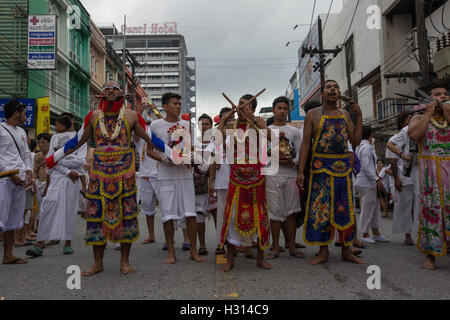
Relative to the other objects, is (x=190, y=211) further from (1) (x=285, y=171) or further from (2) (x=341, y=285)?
(2) (x=341, y=285)

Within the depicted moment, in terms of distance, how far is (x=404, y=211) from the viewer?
6027 mm

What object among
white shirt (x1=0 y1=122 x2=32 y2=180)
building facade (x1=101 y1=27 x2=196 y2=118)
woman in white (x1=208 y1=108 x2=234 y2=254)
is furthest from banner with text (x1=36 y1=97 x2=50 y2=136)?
building facade (x1=101 y1=27 x2=196 y2=118)

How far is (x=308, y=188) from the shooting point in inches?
180

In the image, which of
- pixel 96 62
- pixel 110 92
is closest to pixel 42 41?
pixel 96 62

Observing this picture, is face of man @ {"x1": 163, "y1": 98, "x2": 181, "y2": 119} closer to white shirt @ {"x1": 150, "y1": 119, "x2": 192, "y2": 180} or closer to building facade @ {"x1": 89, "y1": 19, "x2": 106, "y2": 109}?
white shirt @ {"x1": 150, "y1": 119, "x2": 192, "y2": 180}

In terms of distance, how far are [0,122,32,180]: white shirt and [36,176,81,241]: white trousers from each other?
0.57 m

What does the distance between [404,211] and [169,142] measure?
3857mm

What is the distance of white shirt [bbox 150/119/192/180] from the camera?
488 cm

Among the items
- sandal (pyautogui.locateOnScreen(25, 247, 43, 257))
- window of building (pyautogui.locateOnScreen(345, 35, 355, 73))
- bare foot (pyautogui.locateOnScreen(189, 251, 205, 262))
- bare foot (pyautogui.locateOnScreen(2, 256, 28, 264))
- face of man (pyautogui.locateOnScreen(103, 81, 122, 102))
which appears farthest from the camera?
window of building (pyautogui.locateOnScreen(345, 35, 355, 73))

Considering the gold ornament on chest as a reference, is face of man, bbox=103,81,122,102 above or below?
above

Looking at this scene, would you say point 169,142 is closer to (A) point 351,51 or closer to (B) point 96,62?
(A) point 351,51

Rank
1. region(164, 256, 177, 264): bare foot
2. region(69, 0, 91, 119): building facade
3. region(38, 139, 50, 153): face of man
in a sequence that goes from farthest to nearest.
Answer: region(69, 0, 91, 119): building facade → region(38, 139, 50, 153): face of man → region(164, 256, 177, 264): bare foot
